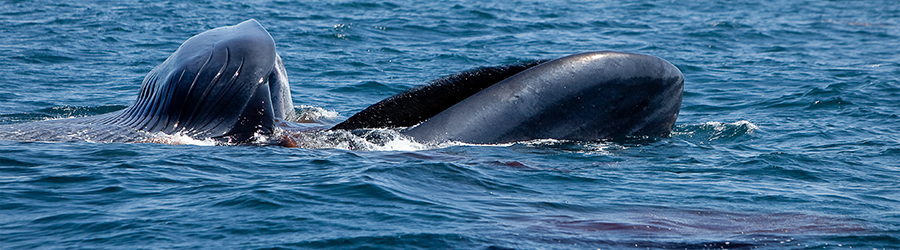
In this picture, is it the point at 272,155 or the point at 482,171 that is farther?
the point at 272,155

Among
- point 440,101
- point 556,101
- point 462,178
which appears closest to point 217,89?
point 440,101

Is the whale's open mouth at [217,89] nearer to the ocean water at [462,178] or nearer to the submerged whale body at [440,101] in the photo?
the submerged whale body at [440,101]

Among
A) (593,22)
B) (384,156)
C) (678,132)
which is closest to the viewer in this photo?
(384,156)

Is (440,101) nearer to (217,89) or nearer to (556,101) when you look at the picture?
(556,101)

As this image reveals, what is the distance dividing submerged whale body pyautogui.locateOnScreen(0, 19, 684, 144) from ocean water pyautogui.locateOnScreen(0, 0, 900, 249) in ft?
0.72

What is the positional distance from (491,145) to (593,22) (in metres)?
19.0

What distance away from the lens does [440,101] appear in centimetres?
885

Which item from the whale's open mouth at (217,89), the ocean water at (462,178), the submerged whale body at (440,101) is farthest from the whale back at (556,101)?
the whale's open mouth at (217,89)

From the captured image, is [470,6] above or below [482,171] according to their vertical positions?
below

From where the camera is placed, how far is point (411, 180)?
7.62 meters

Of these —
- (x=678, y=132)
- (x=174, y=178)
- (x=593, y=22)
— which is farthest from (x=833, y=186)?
(x=593, y=22)

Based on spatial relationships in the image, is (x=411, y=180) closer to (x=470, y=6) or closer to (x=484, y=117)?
(x=484, y=117)

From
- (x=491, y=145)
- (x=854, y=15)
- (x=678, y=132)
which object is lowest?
(x=854, y=15)

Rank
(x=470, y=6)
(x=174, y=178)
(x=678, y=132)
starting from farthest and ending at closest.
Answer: (x=470, y=6)
(x=678, y=132)
(x=174, y=178)
